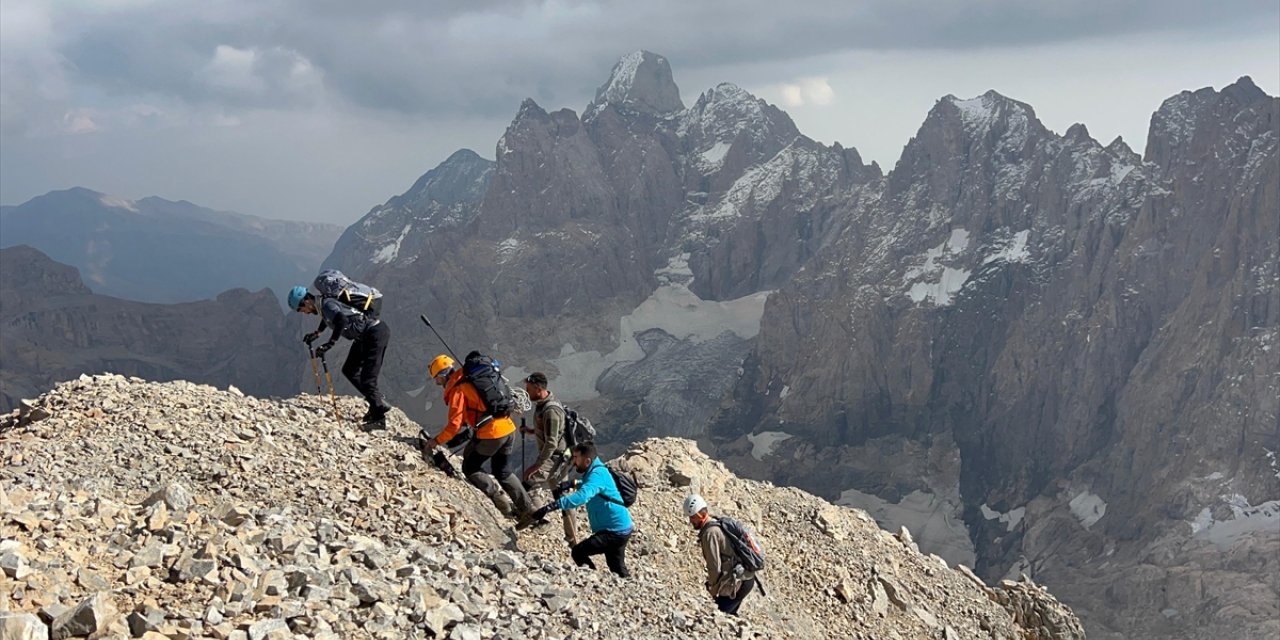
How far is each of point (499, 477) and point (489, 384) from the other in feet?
5.65

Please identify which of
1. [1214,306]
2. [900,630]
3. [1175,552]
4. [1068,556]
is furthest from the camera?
[1214,306]

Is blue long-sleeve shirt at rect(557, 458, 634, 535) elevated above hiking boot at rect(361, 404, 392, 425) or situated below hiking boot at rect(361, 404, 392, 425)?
below

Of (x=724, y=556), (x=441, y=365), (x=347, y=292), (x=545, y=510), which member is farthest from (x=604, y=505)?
(x=347, y=292)

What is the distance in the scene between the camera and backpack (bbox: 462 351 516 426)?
634 inches

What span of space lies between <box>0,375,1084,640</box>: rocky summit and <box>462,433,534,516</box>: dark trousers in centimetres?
33

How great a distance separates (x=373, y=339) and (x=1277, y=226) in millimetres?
209498

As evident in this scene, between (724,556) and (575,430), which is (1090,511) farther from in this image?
(575,430)

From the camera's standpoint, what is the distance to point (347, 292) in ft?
58.0

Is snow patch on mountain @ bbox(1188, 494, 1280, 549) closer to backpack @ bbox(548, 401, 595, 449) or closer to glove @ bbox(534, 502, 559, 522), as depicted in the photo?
backpack @ bbox(548, 401, 595, 449)

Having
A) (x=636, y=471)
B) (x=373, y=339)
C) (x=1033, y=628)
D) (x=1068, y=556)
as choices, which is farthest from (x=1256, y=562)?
(x=373, y=339)

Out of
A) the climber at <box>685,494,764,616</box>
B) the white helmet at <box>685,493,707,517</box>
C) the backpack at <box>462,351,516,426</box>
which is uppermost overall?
the backpack at <box>462,351,516,426</box>

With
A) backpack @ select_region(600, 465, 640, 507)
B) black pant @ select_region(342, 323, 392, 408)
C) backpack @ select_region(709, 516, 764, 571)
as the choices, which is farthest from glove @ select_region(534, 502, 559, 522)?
black pant @ select_region(342, 323, 392, 408)

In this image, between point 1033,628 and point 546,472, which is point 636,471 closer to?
point 546,472

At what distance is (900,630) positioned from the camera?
866 inches
